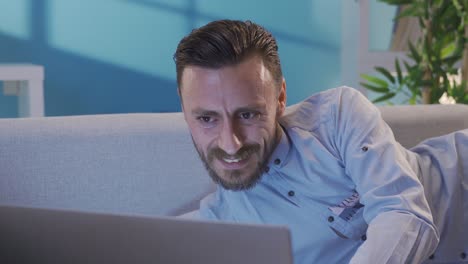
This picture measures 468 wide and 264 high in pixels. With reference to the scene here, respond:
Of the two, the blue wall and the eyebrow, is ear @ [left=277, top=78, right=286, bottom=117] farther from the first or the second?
the blue wall

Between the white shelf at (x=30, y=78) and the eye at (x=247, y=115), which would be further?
the white shelf at (x=30, y=78)

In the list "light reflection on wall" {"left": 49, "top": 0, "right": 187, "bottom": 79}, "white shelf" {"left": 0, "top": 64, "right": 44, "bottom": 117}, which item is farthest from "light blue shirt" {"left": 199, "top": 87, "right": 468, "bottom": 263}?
"light reflection on wall" {"left": 49, "top": 0, "right": 187, "bottom": 79}

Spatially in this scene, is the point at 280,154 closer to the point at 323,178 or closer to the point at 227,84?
the point at 323,178

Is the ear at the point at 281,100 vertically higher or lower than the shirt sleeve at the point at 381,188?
higher

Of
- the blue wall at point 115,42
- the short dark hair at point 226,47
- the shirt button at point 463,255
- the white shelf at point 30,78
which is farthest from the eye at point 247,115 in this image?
the blue wall at point 115,42

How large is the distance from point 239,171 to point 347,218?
0.96ft

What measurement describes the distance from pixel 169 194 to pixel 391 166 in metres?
0.68

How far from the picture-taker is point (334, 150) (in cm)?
188

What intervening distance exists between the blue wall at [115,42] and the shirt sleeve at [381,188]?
3355 millimetres

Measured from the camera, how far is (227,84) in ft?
5.53

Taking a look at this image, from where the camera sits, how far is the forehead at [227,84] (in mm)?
1680

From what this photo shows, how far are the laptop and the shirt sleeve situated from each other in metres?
0.67

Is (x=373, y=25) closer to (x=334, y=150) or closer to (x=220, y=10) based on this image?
(x=220, y=10)

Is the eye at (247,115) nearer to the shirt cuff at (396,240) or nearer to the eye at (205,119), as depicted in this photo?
the eye at (205,119)
